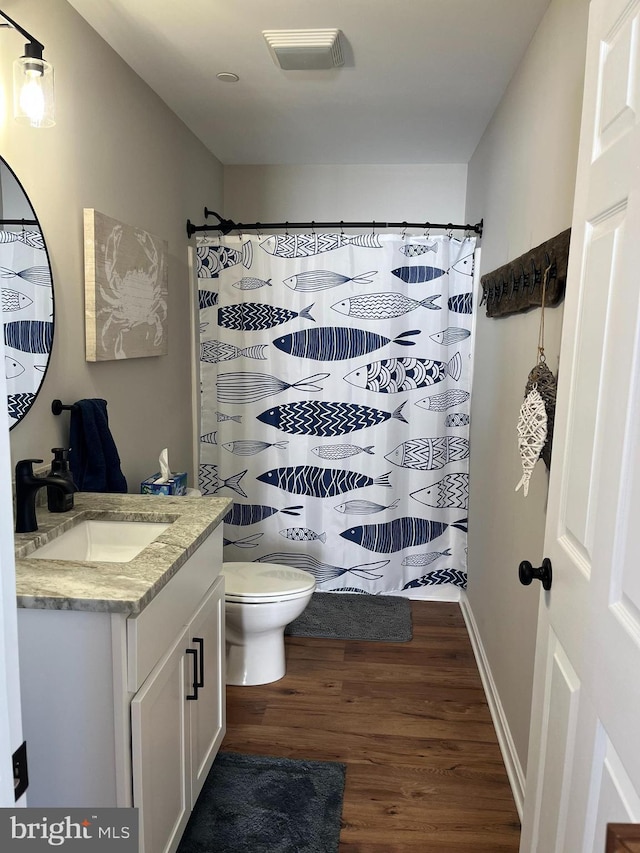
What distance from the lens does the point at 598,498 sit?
42.1 inches

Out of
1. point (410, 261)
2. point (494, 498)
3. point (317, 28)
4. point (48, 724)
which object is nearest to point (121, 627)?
point (48, 724)

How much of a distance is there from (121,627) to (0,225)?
1.07m

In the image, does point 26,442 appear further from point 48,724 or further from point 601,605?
point 601,605

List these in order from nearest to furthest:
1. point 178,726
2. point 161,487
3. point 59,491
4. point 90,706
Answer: point 90,706 < point 178,726 < point 59,491 < point 161,487

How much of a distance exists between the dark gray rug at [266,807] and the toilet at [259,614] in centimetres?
46

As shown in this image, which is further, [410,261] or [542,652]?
[410,261]

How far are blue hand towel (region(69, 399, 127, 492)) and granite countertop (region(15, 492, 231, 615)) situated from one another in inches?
2.5

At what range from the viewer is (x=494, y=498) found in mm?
2674

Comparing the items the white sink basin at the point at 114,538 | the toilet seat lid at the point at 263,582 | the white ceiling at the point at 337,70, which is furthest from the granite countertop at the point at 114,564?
the white ceiling at the point at 337,70

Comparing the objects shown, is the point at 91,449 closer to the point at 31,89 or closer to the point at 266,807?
the point at 31,89

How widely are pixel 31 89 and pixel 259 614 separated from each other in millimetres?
1836

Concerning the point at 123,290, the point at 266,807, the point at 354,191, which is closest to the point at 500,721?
the point at 266,807

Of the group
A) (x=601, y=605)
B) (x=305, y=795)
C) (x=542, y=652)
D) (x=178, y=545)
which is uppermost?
(x=601, y=605)

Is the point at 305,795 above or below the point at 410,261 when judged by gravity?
below
